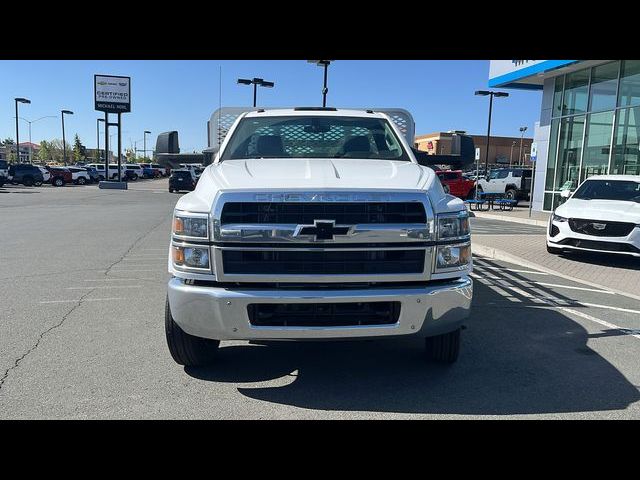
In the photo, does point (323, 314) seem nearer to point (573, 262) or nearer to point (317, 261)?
point (317, 261)

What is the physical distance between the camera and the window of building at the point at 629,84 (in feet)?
53.9

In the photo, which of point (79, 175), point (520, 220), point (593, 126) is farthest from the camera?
point (79, 175)

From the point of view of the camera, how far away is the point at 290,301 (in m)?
3.27

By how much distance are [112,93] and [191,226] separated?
44.6m

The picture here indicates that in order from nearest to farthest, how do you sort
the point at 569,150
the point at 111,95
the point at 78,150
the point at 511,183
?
the point at 569,150
the point at 511,183
the point at 111,95
the point at 78,150

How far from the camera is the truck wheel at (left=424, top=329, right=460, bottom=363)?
402cm

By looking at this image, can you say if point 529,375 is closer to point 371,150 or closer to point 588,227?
point 371,150

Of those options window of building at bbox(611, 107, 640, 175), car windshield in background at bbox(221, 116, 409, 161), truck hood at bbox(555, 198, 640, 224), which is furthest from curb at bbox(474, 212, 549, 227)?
car windshield in background at bbox(221, 116, 409, 161)

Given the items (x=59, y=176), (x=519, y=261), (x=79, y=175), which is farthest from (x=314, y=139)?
(x=79, y=175)

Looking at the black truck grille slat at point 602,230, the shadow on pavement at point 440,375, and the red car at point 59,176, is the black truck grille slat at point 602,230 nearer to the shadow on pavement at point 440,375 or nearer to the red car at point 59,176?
the shadow on pavement at point 440,375

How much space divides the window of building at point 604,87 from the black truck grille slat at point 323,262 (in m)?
17.3

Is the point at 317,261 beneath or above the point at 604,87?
beneath

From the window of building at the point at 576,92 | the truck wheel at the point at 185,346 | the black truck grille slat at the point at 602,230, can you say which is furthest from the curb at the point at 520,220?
the truck wheel at the point at 185,346
